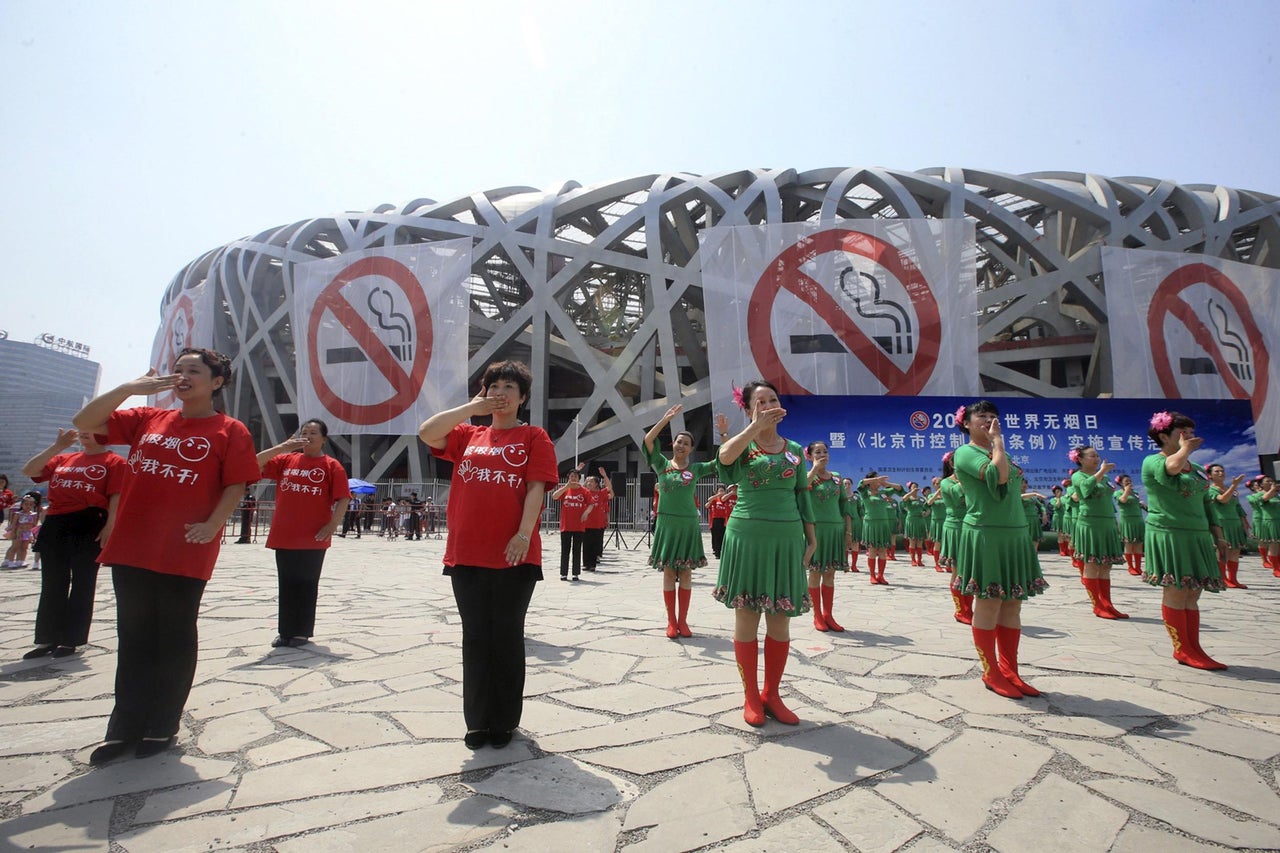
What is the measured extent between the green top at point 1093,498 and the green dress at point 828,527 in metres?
2.60

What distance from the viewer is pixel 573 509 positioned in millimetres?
10398

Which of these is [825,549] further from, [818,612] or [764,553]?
[764,553]

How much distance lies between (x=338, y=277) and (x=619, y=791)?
26457 millimetres

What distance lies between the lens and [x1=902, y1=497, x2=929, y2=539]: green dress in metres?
13.4

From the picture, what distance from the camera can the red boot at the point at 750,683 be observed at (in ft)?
10.7

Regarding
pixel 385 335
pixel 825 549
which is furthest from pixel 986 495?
pixel 385 335

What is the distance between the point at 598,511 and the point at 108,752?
29.7 ft

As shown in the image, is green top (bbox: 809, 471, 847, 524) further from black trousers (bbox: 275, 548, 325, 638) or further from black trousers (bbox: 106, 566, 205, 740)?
black trousers (bbox: 106, 566, 205, 740)

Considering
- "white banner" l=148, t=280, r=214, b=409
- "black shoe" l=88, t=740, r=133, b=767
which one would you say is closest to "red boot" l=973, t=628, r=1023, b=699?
"black shoe" l=88, t=740, r=133, b=767

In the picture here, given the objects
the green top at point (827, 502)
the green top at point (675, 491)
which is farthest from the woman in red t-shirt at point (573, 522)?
the green top at point (827, 502)

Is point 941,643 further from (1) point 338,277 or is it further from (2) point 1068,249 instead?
(2) point 1068,249

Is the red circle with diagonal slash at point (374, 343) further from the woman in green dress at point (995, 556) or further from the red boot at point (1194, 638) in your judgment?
the red boot at point (1194, 638)

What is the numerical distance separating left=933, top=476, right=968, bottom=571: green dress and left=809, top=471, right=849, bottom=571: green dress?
121 cm

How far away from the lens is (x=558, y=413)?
32.4m
